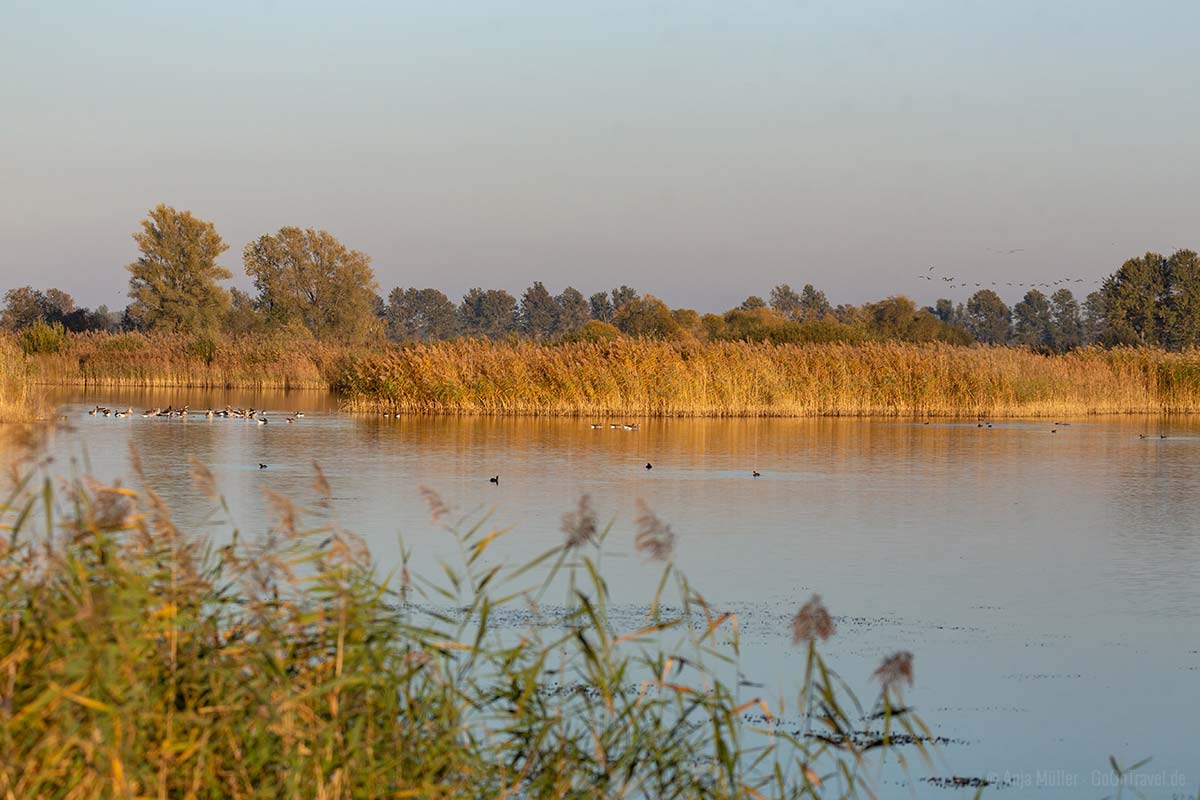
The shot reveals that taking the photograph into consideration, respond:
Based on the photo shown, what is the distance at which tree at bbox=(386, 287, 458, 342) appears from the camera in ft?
425

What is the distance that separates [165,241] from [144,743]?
71.4 metres

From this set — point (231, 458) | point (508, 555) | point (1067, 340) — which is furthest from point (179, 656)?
point (1067, 340)

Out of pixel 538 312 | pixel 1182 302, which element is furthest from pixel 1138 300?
pixel 538 312

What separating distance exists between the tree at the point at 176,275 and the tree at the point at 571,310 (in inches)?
2261

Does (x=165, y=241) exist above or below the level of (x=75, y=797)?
above

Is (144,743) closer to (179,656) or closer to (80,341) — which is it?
(179,656)

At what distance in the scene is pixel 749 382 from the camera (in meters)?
31.3

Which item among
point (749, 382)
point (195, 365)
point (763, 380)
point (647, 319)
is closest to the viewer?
point (749, 382)

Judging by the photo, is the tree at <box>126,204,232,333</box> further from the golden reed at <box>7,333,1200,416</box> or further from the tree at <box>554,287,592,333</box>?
the tree at <box>554,287,592,333</box>

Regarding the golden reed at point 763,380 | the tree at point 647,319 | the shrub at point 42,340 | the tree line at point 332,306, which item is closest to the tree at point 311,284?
the tree line at point 332,306

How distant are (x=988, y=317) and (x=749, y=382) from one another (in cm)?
9389

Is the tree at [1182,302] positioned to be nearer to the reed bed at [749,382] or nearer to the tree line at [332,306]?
the tree line at [332,306]

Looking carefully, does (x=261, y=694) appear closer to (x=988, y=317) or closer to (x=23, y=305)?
(x=23, y=305)

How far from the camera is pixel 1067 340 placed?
109375 millimetres
